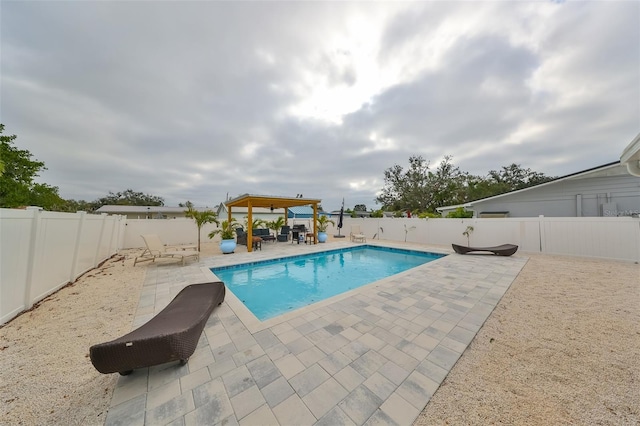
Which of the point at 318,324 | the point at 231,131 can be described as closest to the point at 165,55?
the point at 231,131

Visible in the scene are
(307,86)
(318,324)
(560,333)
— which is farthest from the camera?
(307,86)

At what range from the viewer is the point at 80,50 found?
18.7 feet

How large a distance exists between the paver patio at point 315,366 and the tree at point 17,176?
19311 millimetres

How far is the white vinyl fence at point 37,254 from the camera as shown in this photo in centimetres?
314

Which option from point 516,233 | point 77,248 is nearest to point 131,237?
point 77,248

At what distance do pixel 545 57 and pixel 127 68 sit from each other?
13085 mm

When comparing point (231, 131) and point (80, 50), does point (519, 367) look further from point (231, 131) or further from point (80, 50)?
point (231, 131)

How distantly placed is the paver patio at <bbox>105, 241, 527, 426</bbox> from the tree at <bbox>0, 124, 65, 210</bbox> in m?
19.3

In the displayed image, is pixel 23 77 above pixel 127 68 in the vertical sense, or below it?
below

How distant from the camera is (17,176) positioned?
1516 cm

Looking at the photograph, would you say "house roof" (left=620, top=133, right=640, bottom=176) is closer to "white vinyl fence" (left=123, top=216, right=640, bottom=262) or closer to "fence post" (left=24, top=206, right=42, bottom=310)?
"white vinyl fence" (left=123, top=216, right=640, bottom=262)

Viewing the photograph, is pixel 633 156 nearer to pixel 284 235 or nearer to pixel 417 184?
pixel 284 235

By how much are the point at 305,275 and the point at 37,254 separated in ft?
19.4

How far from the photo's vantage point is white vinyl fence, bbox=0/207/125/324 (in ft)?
10.3
